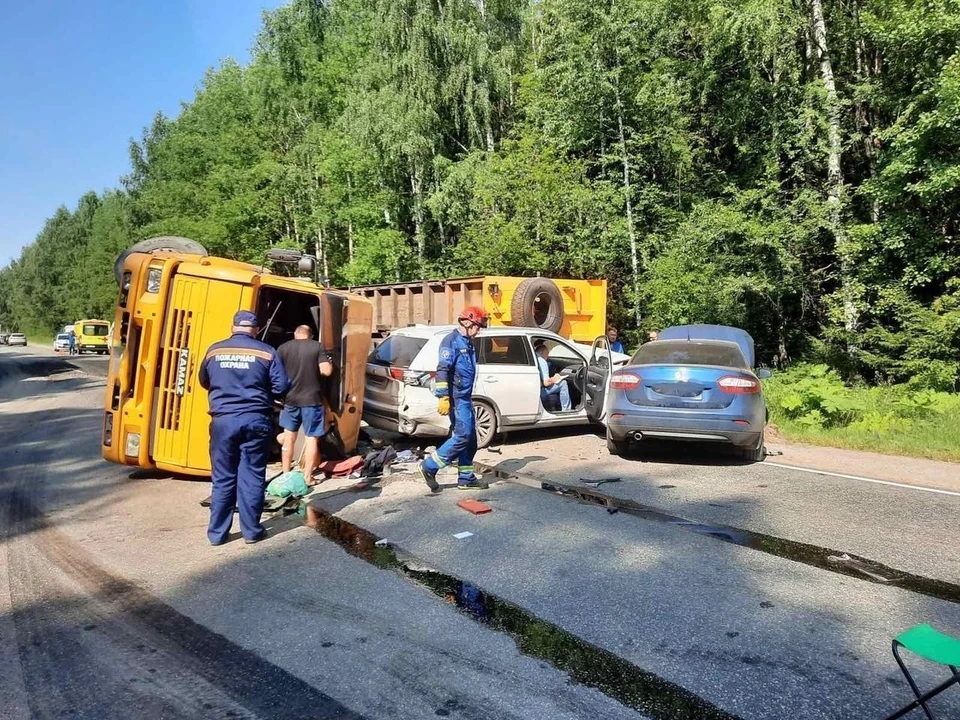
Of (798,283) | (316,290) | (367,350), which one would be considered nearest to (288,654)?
(316,290)

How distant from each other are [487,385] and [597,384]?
1569mm

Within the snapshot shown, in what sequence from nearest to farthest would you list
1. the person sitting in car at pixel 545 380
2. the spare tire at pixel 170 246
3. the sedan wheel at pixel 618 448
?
1. the spare tire at pixel 170 246
2. the sedan wheel at pixel 618 448
3. the person sitting in car at pixel 545 380

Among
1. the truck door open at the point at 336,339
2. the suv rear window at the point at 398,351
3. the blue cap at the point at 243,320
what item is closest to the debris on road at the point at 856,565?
the blue cap at the point at 243,320

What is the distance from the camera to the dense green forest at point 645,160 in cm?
1323

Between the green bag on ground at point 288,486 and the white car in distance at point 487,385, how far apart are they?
248 centimetres

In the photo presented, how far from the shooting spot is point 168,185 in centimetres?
3434

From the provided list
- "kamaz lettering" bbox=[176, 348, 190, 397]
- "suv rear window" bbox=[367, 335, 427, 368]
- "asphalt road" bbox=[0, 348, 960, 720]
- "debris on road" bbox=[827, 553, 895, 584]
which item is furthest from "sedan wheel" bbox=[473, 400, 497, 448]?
"debris on road" bbox=[827, 553, 895, 584]

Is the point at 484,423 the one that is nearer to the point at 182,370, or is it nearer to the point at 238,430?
the point at 182,370

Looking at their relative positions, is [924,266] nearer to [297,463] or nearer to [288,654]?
[297,463]

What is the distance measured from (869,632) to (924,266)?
12.2 meters

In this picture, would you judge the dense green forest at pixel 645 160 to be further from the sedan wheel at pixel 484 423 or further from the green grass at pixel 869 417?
the sedan wheel at pixel 484 423

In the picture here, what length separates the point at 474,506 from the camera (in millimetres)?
6008

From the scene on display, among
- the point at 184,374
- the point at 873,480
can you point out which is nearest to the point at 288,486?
the point at 184,374

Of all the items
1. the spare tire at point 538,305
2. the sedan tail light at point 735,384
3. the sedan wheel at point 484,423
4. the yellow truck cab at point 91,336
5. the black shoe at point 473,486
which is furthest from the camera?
the yellow truck cab at point 91,336
